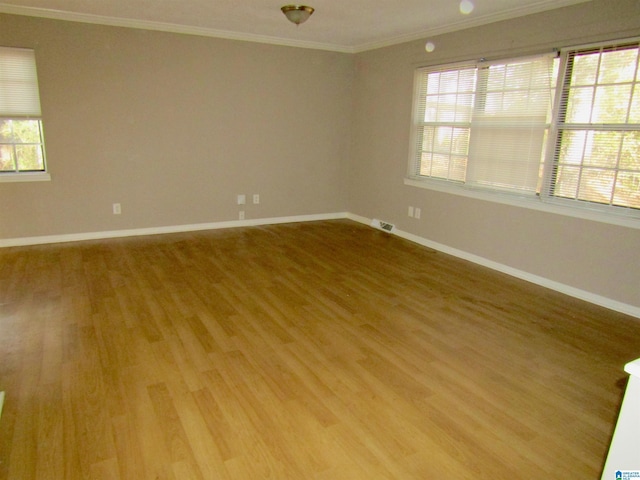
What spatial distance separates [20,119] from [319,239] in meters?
3.56

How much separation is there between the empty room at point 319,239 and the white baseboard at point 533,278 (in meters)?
0.02

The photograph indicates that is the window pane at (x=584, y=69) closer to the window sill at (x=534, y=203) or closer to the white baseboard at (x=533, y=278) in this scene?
the window sill at (x=534, y=203)

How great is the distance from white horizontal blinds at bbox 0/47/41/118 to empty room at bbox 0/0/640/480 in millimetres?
24

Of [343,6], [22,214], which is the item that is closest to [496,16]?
[343,6]

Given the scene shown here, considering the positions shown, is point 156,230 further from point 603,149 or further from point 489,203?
point 603,149

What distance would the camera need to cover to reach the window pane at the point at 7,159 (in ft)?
14.9

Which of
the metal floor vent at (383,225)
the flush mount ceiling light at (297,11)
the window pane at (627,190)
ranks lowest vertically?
the metal floor vent at (383,225)

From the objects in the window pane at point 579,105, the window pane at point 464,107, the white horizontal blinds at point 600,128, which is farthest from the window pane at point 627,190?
the window pane at point 464,107

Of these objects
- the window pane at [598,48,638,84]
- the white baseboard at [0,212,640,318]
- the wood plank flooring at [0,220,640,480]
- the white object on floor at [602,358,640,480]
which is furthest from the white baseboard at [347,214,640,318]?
the white object on floor at [602,358,640,480]

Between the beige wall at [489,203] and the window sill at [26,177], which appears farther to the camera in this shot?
the window sill at [26,177]

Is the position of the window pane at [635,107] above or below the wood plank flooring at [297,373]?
above

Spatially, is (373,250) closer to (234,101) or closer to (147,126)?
(234,101)

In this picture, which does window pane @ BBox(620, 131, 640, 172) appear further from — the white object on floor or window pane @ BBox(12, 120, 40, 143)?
window pane @ BBox(12, 120, 40, 143)

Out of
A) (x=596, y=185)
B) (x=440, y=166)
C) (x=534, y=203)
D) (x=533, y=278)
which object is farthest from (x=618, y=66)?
(x=440, y=166)
